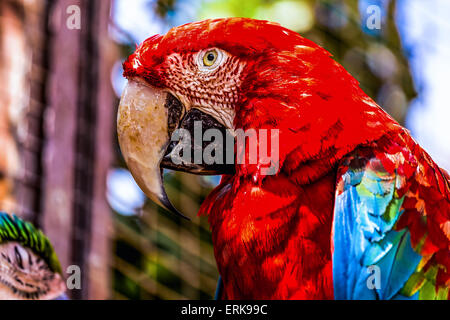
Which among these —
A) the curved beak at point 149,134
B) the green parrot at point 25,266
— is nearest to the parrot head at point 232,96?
the curved beak at point 149,134

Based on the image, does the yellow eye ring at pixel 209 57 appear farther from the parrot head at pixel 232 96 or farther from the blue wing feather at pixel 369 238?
the blue wing feather at pixel 369 238

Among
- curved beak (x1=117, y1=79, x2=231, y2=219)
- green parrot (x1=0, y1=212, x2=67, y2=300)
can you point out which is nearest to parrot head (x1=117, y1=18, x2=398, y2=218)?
curved beak (x1=117, y1=79, x2=231, y2=219)

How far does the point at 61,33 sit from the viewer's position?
1900 mm

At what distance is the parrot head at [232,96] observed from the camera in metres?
0.86

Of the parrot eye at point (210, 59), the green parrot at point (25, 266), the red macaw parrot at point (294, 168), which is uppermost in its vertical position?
the parrot eye at point (210, 59)

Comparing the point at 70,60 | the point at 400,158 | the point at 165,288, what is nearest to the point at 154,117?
the point at 400,158

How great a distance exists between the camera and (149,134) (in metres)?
0.91

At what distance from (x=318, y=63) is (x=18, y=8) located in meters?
1.32

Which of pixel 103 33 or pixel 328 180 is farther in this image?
pixel 103 33

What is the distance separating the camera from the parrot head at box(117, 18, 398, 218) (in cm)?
86

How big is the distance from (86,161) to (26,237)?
0.64 m

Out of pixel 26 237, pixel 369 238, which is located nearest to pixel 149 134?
pixel 369 238

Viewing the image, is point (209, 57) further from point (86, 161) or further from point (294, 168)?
point (86, 161)
